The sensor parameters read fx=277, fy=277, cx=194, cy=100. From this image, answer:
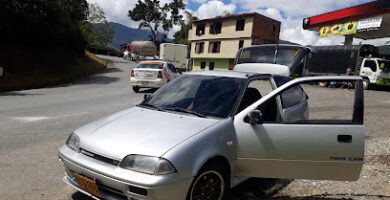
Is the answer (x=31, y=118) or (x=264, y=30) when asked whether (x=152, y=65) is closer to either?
(x=31, y=118)

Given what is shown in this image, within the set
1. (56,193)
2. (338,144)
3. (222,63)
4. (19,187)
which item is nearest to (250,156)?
(338,144)

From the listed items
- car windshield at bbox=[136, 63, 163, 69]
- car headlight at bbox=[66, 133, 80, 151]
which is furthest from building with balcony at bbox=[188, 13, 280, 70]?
car headlight at bbox=[66, 133, 80, 151]

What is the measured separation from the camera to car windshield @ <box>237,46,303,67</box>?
27.4 ft

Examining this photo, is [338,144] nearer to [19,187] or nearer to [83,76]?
[19,187]

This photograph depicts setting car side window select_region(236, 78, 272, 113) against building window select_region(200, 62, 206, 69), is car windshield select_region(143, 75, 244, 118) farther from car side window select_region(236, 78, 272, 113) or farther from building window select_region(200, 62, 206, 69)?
building window select_region(200, 62, 206, 69)

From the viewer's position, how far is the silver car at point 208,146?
8.33ft

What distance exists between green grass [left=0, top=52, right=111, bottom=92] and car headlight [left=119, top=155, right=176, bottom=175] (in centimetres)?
1409

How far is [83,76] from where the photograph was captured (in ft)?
70.9

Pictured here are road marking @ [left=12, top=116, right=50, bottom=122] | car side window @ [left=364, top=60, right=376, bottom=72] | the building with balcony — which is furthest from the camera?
the building with balcony

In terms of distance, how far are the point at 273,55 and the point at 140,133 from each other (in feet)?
22.0

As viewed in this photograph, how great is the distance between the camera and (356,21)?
22.1 meters

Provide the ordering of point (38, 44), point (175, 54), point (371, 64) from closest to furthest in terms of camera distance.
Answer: point (371, 64)
point (38, 44)
point (175, 54)

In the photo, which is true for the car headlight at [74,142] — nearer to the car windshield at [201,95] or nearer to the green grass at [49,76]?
the car windshield at [201,95]

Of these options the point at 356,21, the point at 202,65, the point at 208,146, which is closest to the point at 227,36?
the point at 202,65
